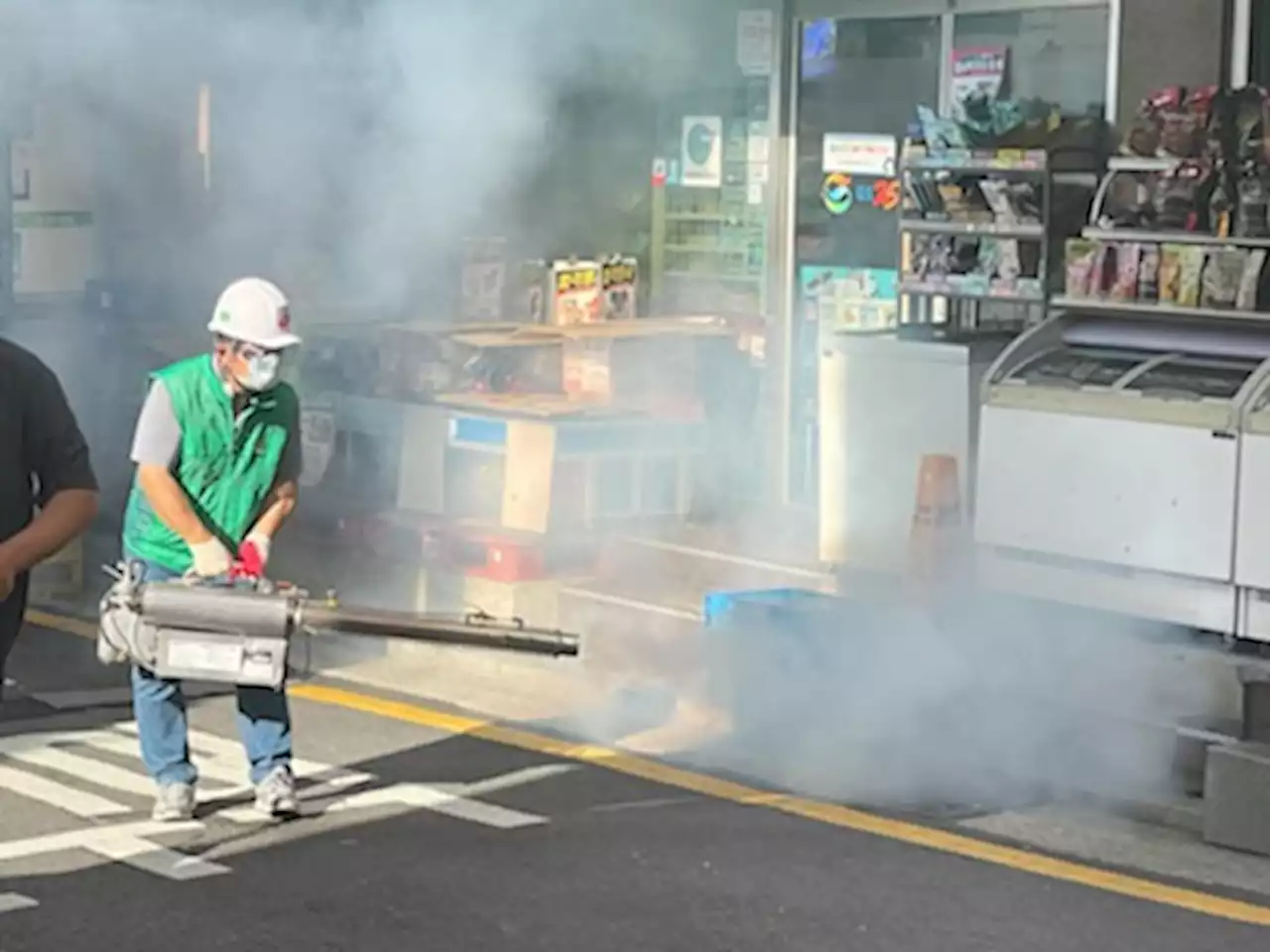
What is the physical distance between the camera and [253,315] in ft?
21.2

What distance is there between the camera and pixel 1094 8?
9.29 m

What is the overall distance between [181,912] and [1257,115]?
414 centimetres

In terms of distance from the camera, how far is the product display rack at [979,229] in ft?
28.8

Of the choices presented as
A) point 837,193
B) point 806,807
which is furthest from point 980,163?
point 806,807

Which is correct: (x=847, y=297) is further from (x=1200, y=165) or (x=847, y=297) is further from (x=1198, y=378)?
(x=1198, y=378)

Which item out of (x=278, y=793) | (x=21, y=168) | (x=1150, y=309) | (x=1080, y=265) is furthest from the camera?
(x=21, y=168)

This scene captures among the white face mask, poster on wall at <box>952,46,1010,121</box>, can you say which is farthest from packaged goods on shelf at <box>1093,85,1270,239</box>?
the white face mask

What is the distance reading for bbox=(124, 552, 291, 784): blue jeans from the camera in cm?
669

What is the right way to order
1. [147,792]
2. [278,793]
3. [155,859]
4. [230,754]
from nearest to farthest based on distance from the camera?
[155,859]
[278,793]
[147,792]
[230,754]

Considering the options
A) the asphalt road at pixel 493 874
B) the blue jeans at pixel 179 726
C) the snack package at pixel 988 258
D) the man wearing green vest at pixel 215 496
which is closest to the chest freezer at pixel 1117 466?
the snack package at pixel 988 258

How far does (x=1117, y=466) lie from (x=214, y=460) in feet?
8.90

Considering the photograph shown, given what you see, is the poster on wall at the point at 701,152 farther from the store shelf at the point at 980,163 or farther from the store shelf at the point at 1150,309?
the store shelf at the point at 1150,309

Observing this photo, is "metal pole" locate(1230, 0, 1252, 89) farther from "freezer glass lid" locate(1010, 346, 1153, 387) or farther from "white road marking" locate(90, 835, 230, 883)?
"white road marking" locate(90, 835, 230, 883)

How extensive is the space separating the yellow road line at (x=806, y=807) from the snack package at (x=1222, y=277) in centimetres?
199
